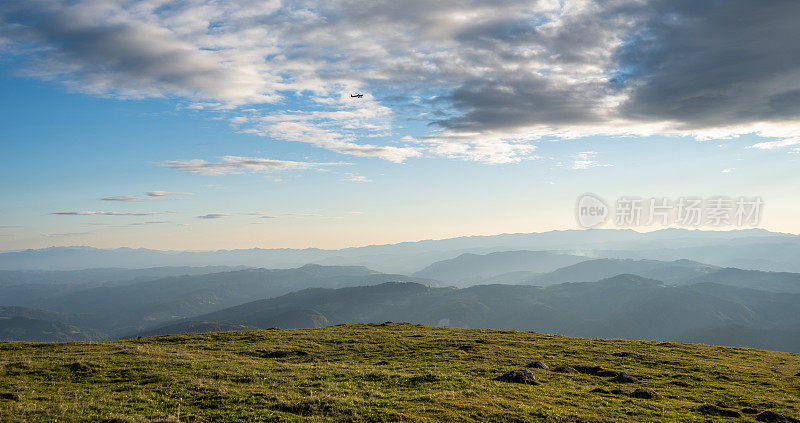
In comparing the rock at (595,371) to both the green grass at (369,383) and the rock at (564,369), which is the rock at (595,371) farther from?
the rock at (564,369)

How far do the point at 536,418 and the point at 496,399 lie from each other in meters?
3.04

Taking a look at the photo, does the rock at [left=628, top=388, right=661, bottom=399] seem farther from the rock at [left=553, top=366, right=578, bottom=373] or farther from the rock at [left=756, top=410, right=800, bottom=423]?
the rock at [left=553, top=366, right=578, bottom=373]

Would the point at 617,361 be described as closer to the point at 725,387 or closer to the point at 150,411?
the point at 725,387

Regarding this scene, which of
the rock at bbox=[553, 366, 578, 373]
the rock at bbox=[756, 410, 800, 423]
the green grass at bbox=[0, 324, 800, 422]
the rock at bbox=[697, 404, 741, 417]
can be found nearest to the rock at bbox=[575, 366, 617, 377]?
the green grass at bbox=[0, 324, 800, 422]

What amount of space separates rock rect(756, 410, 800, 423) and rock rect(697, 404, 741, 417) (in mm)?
1063

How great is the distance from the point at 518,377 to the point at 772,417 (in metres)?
14.3

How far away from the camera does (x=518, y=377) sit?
94.4ft

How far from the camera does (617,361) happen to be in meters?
39.4

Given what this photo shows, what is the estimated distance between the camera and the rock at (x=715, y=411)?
75.2ft

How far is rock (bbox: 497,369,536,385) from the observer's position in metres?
28.5

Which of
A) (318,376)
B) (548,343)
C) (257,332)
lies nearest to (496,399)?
(318,376)

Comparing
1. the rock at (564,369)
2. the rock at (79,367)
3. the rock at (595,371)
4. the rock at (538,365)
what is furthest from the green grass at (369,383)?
the rock at (538,365)

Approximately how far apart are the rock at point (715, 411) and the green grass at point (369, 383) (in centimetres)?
44

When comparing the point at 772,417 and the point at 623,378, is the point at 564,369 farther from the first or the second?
the point at 772,417
